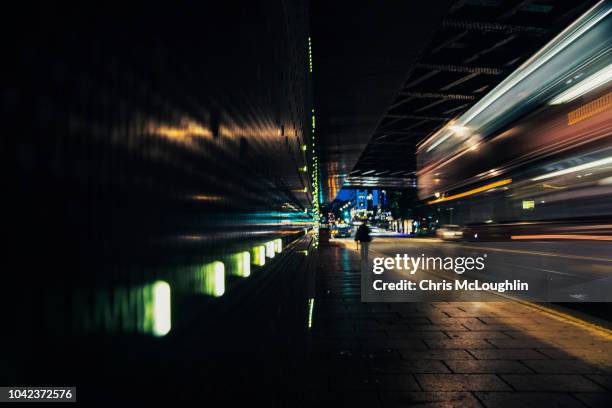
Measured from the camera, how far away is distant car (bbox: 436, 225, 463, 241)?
1409 centimetres

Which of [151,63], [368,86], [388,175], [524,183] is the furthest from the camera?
[388,175]

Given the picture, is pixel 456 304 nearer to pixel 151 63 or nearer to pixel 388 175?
pixel 151 63

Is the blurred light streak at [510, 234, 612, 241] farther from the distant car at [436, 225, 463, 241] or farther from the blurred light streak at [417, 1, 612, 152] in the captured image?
the distant car at [436, 225, 463, 241]

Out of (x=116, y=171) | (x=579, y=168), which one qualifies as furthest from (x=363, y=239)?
(x=116, y=171)

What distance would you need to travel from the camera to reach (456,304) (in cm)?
877

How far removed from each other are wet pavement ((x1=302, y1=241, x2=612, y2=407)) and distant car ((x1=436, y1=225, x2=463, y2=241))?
5.93 meters

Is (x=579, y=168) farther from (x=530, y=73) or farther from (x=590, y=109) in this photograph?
(x=530, y=73)

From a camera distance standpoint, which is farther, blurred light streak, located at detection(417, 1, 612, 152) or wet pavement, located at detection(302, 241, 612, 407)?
blurred light streak, located at detection(417, 1, 612, 152)

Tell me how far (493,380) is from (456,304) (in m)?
4.37

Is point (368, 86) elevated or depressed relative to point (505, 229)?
elevated

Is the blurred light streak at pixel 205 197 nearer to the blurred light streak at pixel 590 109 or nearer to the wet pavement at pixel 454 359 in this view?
the wet pavement at pixel 454 359

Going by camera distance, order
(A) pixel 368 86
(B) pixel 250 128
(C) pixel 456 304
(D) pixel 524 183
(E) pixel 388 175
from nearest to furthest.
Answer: (B) pixel 250 128
(C) pixel 456 304
(D) pixel 524 183
(A) pixel 368 86
(E) pixel 388 175

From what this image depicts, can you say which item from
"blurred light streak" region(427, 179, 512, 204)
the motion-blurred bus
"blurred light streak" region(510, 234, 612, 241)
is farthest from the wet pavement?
"blurred light streak" region(427, 179, 512, 204)

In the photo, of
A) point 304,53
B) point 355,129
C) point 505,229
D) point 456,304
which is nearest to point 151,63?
point 456,304
